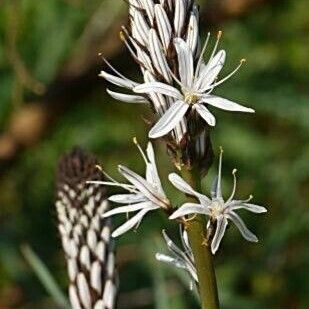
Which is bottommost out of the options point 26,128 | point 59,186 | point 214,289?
point 214,289

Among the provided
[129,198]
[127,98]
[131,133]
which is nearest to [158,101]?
[127,98]

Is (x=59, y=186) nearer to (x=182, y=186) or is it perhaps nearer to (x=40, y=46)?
(x=182, y=186)

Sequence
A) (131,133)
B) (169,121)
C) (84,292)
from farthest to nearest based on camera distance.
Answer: (131,133) < (84,292) < (169,121)

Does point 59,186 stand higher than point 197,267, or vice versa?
point 59,186

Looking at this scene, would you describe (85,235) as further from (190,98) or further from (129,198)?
(190,98)

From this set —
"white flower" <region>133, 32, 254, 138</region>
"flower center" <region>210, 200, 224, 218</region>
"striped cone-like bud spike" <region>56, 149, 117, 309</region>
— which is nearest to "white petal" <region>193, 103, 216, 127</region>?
"white flower" <region>133, 32, 254, 138</region>

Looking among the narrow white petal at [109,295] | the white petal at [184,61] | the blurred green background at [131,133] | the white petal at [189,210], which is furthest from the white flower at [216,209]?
the blurred green background at [131,133]

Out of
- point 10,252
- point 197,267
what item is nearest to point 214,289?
point 197,267
